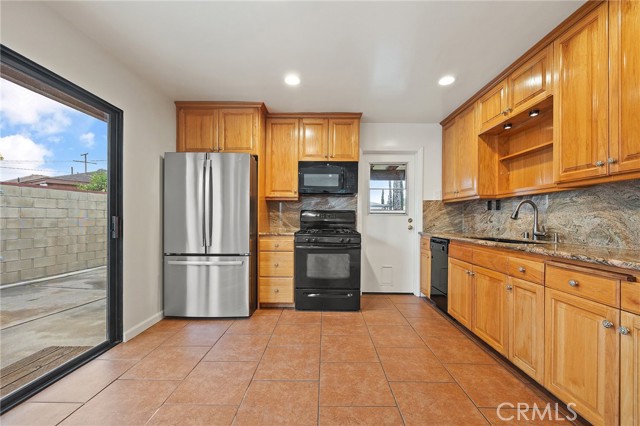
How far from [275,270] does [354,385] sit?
1677 millimetres

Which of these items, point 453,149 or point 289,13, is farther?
point 453,149

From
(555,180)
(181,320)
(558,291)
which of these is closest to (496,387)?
(558,291)

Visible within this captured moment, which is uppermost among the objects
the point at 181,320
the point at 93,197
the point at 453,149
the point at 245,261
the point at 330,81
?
the point at 330,81

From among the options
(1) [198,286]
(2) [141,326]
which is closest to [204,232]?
(1) [198,286]

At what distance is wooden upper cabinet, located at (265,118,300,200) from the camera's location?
3.37 m

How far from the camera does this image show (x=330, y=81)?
2.52m

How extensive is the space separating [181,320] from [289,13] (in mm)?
2902

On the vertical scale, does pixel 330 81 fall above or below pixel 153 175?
above

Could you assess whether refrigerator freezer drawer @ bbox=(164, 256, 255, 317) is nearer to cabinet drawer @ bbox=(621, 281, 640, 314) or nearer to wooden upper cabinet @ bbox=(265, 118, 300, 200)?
wooden upper cabinet @ bbox=(265, 118, 300, 200)

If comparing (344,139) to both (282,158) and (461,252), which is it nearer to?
(282,158)

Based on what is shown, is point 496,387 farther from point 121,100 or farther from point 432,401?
point 121,100

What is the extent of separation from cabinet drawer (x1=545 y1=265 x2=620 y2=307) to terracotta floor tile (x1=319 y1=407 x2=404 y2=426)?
1.13 m

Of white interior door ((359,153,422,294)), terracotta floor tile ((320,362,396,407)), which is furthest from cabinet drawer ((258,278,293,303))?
terracotta floor tile ((320,362,396,407))

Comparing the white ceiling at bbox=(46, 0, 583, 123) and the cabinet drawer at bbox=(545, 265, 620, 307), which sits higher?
the white ceiling at bbox=(46, 0, 583, 123)
